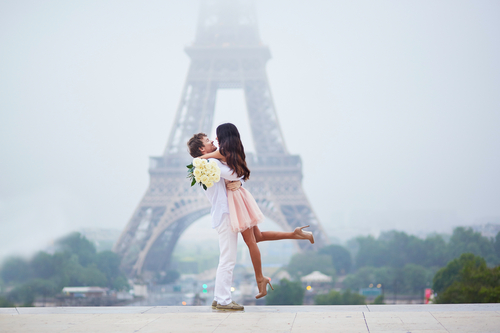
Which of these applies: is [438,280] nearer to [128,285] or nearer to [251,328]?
[128,285]

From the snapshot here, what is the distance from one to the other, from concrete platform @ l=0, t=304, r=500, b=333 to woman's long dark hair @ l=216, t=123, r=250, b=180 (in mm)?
916

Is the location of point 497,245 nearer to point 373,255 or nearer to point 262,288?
point 373,255

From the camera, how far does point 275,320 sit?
2881 millimetres

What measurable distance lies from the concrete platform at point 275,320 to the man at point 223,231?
0.39ft

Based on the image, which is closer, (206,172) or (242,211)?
(206,172)

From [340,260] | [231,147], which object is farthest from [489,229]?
[231,147]

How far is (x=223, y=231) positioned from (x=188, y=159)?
86.4ft

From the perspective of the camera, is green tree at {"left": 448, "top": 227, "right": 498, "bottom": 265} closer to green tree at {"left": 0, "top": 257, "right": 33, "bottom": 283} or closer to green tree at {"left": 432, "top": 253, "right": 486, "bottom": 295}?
green tree at {"left": 432, "top": 253, "right": 486, "bottom": 295}

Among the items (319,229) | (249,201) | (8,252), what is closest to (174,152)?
(319,229)

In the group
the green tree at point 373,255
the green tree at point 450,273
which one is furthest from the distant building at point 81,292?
the green tree at point 373,255

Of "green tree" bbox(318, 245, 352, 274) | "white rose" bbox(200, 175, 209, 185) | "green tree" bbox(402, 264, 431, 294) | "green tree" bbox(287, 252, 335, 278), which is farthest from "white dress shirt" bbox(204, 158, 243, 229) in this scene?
"green tree" bbox(318, 245, 352, 274)

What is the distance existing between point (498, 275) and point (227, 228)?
1724 cm

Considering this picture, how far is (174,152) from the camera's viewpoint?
2686 centimetres

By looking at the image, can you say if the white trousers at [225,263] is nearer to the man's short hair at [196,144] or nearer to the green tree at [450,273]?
the man's short hair at [196,144]
